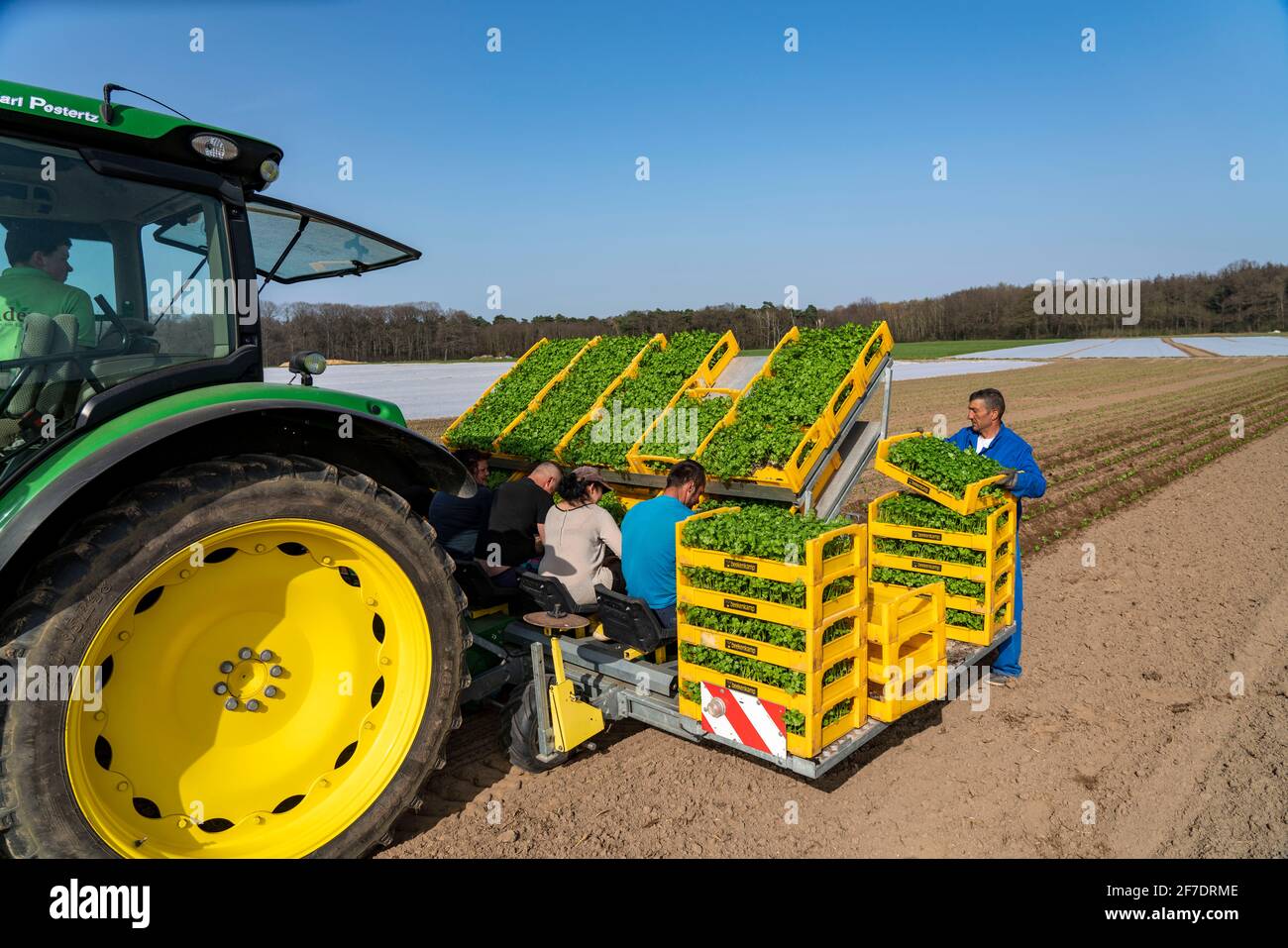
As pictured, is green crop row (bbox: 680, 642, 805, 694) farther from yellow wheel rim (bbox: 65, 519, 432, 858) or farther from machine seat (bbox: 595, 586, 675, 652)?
yellow wheel rim (bbox: 65, 519, 432, 858)

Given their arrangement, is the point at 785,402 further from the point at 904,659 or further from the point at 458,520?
the point at 458,520

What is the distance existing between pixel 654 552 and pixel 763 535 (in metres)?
1.07

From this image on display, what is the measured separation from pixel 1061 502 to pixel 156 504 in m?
12.0

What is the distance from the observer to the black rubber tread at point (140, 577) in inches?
105

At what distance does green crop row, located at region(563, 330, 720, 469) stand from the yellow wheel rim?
363 centimetres

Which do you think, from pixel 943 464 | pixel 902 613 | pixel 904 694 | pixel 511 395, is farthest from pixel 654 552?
pixel 511 395

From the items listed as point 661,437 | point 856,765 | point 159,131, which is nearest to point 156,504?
point 159,131

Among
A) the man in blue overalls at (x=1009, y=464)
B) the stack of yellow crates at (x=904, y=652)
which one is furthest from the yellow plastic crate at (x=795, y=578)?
the man in blue overalls at (x=1009, y=464)

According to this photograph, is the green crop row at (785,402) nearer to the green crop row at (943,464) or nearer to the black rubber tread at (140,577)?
the green crop row at (943,464)

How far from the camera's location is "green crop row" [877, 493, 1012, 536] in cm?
559

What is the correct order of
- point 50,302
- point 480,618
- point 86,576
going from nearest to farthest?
point 86,576, point 50,302, point 480,618

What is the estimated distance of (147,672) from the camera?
3100 millimetres

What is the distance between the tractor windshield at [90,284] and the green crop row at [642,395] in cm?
400
